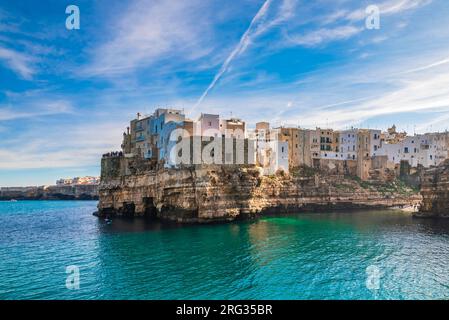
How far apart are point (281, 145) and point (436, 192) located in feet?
89.3

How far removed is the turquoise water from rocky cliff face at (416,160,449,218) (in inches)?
446

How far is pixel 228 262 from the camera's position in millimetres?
24703

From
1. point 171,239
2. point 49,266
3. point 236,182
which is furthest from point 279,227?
point 49,266

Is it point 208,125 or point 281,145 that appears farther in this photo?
point 281,145

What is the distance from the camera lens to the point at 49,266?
2397cm

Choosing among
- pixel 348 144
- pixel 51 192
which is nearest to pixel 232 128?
pixel 348 144

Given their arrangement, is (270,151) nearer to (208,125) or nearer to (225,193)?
(208,125)

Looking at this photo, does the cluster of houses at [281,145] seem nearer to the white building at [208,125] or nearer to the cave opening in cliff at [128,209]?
the white building at [208,125]

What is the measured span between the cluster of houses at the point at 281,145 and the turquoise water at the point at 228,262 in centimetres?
1375

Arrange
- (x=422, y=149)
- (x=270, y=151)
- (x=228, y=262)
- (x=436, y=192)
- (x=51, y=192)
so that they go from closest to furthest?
(x=228, y=262), (x=436, y=192), (x=270, y=151), (x=422, y=149), (x=51, y=192)

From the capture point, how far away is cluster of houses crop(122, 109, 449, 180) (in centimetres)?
4859

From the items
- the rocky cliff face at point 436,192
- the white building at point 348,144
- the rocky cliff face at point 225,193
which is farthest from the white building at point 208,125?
the white building at point 348,144

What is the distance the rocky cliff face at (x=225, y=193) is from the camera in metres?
44.8

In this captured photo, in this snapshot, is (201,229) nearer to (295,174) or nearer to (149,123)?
(149,123)
